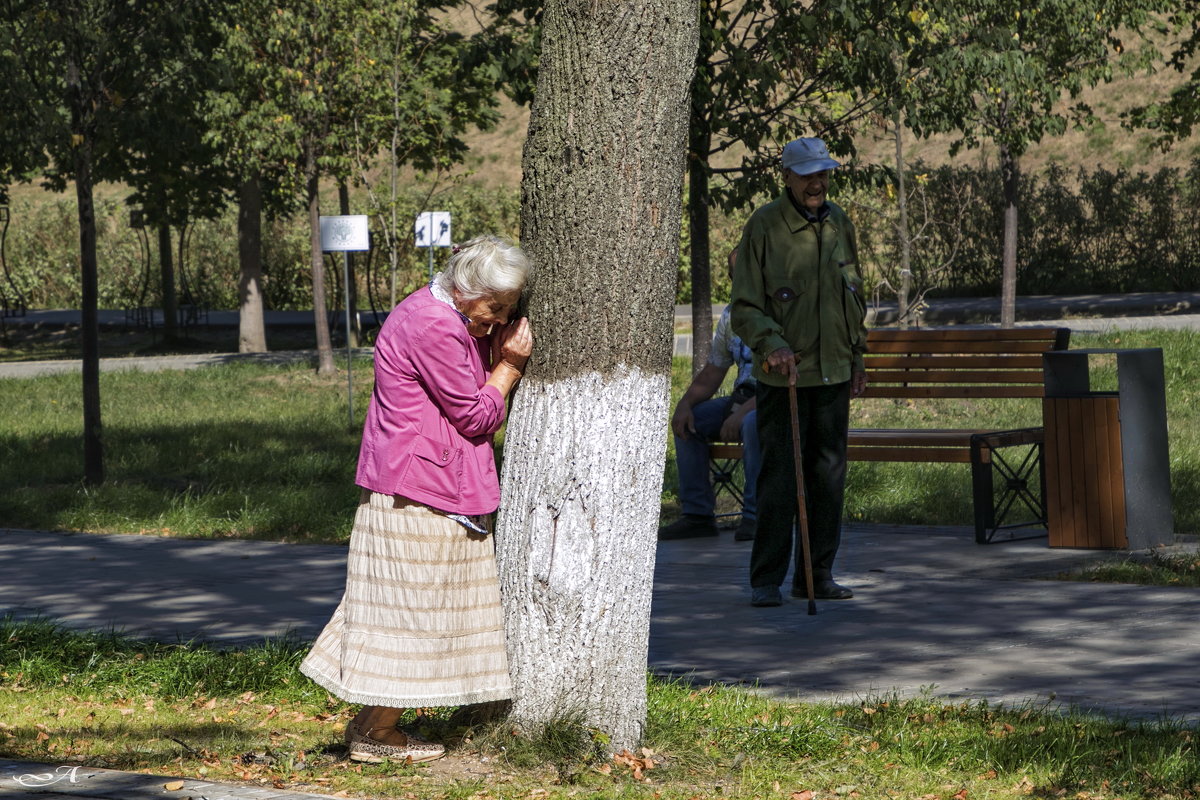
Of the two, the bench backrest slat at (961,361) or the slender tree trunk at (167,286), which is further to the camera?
the slender tree trunk at (167,286)

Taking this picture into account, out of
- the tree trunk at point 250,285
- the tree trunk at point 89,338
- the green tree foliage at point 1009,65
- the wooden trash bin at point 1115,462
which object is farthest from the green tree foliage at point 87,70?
the tree trunk at point 250,285

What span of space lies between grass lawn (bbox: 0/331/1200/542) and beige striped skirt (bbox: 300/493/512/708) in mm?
4835

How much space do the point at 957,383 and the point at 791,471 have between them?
308 centimetres

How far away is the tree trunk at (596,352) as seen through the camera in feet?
15.4

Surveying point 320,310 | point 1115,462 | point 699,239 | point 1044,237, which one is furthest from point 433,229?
point 1115,462

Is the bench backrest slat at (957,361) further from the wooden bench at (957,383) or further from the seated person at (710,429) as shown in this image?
the seated person at (710,429)

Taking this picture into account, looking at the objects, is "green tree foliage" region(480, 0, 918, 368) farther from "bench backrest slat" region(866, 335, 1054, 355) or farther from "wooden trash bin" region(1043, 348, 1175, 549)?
"wooden trash bin" region(1043, 348, 1175, 549)

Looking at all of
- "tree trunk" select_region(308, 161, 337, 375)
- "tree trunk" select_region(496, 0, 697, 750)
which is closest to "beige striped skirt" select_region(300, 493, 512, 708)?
"tree trunk" select_region(496, 0, 697, 750)

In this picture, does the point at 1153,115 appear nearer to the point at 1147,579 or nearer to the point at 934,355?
the point at 934,355

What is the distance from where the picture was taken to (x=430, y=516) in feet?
15.7

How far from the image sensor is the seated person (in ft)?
28.6

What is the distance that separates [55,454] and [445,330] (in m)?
9.45

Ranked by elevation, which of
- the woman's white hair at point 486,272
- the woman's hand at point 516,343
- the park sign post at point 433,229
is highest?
the park sign post at point 433,229

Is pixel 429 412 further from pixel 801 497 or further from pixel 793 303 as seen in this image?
pixel 793 303
